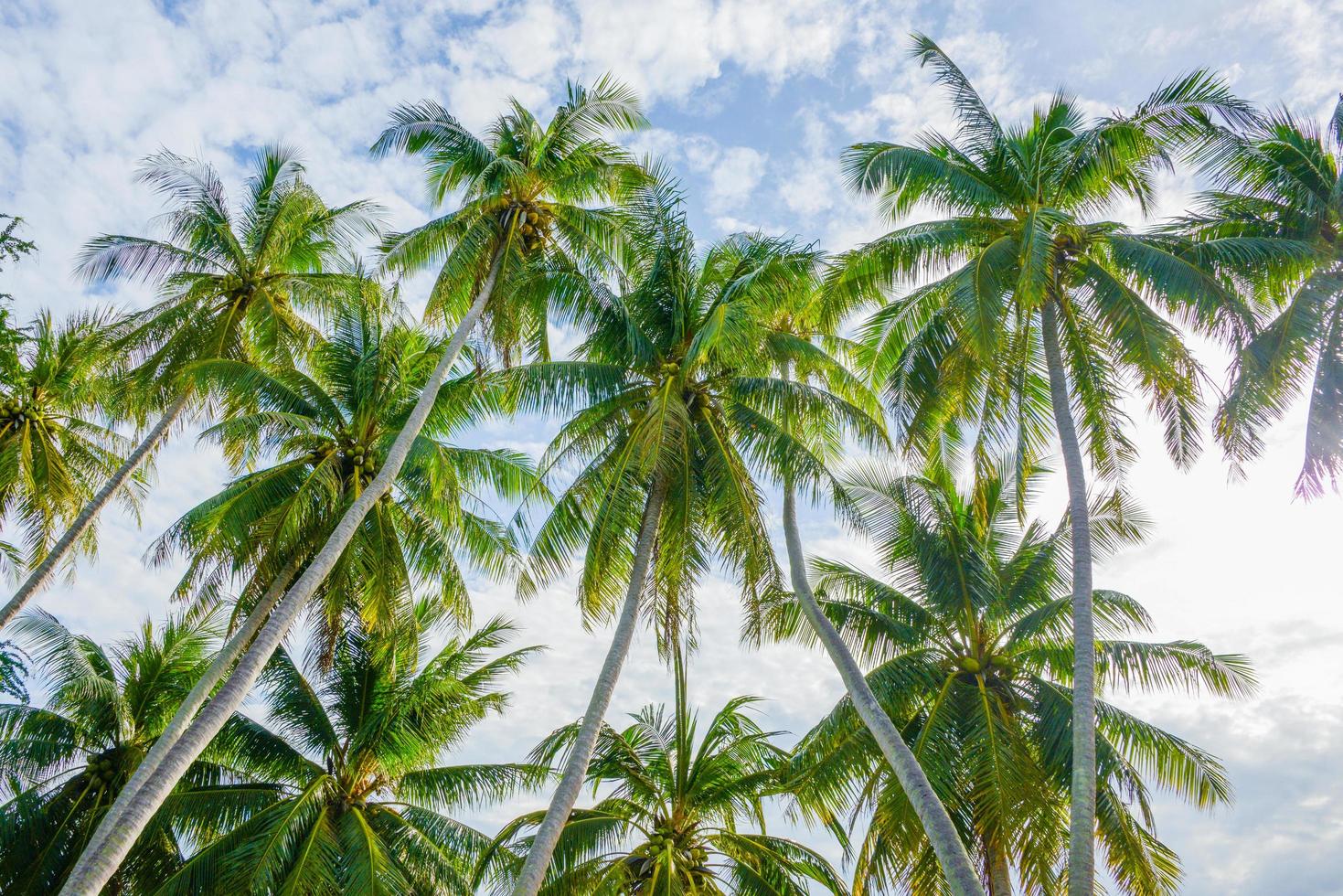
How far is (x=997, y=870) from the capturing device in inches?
545

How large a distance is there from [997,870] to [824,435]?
6.82m

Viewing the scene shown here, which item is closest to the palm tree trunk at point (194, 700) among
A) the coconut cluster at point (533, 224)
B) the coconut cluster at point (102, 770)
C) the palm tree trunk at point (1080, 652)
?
the coconut cluster at point (102, 770)

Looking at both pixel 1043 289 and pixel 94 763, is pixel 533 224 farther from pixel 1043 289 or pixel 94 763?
pixel 94 763

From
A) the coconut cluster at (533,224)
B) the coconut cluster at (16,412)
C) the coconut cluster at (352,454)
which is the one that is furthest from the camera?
the coconut cluster at (16,412)

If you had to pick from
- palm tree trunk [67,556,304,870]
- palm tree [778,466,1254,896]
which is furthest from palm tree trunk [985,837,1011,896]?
palm tree trunk [67,556,304,870]

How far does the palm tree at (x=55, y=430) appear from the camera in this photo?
1788 cm

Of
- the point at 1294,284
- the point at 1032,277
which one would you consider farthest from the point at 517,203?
the point at 1294,284

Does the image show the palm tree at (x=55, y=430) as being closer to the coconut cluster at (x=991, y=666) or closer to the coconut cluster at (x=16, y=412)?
the coconut cluster at (x=16, y=412)

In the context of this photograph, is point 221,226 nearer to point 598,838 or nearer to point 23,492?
point 23,492

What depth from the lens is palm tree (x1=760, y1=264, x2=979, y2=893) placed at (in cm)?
1212

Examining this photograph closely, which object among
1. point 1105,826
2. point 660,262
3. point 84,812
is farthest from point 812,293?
point 84,812

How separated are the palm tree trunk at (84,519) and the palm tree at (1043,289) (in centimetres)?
1226

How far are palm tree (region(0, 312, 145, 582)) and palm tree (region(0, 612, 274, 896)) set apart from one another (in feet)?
7.67

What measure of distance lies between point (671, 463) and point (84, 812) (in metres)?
11.9
